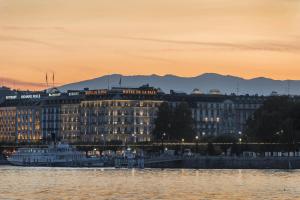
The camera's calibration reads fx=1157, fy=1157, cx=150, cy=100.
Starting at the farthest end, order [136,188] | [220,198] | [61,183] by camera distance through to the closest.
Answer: [61,183]
[136,188]
[220,198]

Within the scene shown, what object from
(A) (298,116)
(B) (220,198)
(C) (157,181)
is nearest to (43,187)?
(C) (157,181)

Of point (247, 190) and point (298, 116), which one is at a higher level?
point (298, 116)

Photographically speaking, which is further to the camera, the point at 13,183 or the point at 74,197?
the point at 13,183

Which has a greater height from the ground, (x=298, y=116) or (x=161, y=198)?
(x=298, y=116)

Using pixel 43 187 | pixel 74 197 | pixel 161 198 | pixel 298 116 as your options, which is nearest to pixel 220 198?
pixel 161 198

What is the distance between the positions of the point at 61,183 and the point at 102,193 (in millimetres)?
24460

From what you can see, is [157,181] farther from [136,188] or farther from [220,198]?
[220,198]

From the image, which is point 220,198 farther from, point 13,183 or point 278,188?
point 13,183

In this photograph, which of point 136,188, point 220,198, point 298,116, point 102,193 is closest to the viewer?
point 220,198

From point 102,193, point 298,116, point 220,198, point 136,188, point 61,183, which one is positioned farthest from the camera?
point 298,116

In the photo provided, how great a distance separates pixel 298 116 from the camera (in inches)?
6663

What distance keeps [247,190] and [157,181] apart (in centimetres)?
2591

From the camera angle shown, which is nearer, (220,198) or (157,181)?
(220,198)

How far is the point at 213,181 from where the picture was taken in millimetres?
148625
